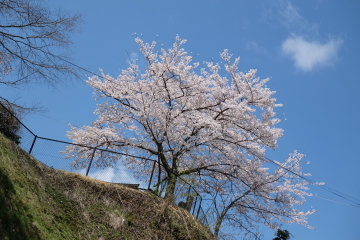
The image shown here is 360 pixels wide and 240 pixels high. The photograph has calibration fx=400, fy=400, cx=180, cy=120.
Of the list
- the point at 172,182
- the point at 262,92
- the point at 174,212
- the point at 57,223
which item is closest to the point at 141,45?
the point at 262,92

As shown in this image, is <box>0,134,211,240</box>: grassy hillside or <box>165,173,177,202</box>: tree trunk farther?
A: <box>165,173,177,202</box>: tree trunk

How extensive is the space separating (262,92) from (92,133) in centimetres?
833

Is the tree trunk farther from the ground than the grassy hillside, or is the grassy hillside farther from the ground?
the tree trunk

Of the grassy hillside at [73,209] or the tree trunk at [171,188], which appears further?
the tree trunk at [171,188]

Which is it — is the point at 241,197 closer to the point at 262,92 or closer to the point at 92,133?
the point at 262,92

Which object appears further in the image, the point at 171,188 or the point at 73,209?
Answer: the point at 171,188

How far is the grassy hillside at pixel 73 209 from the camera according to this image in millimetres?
9461

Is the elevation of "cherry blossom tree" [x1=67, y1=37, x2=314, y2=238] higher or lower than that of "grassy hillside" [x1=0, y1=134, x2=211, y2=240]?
higher

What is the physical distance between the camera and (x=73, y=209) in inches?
465

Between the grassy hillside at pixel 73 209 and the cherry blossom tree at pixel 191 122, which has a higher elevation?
the cherry blossom tree at pixel 191 122

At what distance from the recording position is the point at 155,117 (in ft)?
59.2

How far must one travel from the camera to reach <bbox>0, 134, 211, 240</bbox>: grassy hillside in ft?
31.0

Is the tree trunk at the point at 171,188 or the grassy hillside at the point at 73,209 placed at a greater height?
the tree trunk at the point at 171,188

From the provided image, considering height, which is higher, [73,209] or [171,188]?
[171,188]
